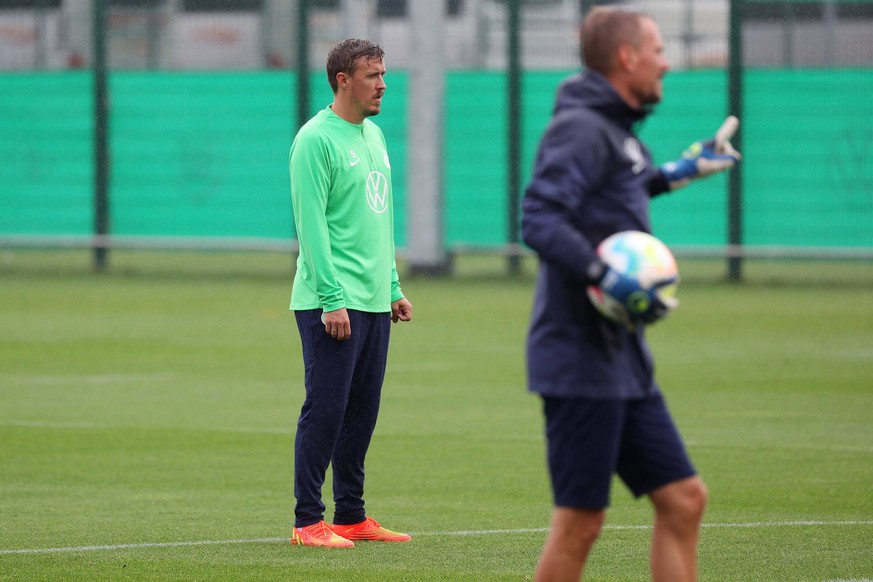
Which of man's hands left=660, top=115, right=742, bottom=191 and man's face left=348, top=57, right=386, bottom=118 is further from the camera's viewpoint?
man's face left=348, top=57, right=386, bottom=118

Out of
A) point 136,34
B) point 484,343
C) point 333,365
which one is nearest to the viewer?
point 333,365

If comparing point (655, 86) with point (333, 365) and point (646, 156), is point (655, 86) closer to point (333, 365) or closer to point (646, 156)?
point (646, 156)

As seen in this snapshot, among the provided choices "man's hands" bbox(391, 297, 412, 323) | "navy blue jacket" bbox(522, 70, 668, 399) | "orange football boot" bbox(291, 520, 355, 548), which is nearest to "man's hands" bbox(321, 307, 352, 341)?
"man's hands" bbox(391, 297, 412, 323)

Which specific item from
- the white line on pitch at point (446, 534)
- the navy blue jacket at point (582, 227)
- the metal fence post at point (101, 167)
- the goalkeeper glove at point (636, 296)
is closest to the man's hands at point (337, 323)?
the white line on pitch at point (446, 534)

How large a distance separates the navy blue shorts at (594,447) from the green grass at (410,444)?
1.85 metres

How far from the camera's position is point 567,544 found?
577 cm

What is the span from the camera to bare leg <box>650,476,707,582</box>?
5.90m

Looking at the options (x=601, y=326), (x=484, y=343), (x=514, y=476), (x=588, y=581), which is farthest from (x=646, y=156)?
(x=484, y=343)

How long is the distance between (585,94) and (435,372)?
10604 millimetres

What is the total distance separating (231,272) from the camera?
1226 inches

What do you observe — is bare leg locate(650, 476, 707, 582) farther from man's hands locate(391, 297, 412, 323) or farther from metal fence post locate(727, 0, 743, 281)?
metal fence post locate(727, 0, 743, 281)

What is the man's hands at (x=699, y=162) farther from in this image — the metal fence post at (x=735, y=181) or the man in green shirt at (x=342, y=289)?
the metal fence post at (x=735, y=181)

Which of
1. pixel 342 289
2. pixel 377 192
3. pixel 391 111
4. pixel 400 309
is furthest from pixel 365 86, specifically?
pixel 391 111

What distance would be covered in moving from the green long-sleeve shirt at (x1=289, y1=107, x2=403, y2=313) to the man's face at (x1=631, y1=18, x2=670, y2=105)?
2.60 metres
